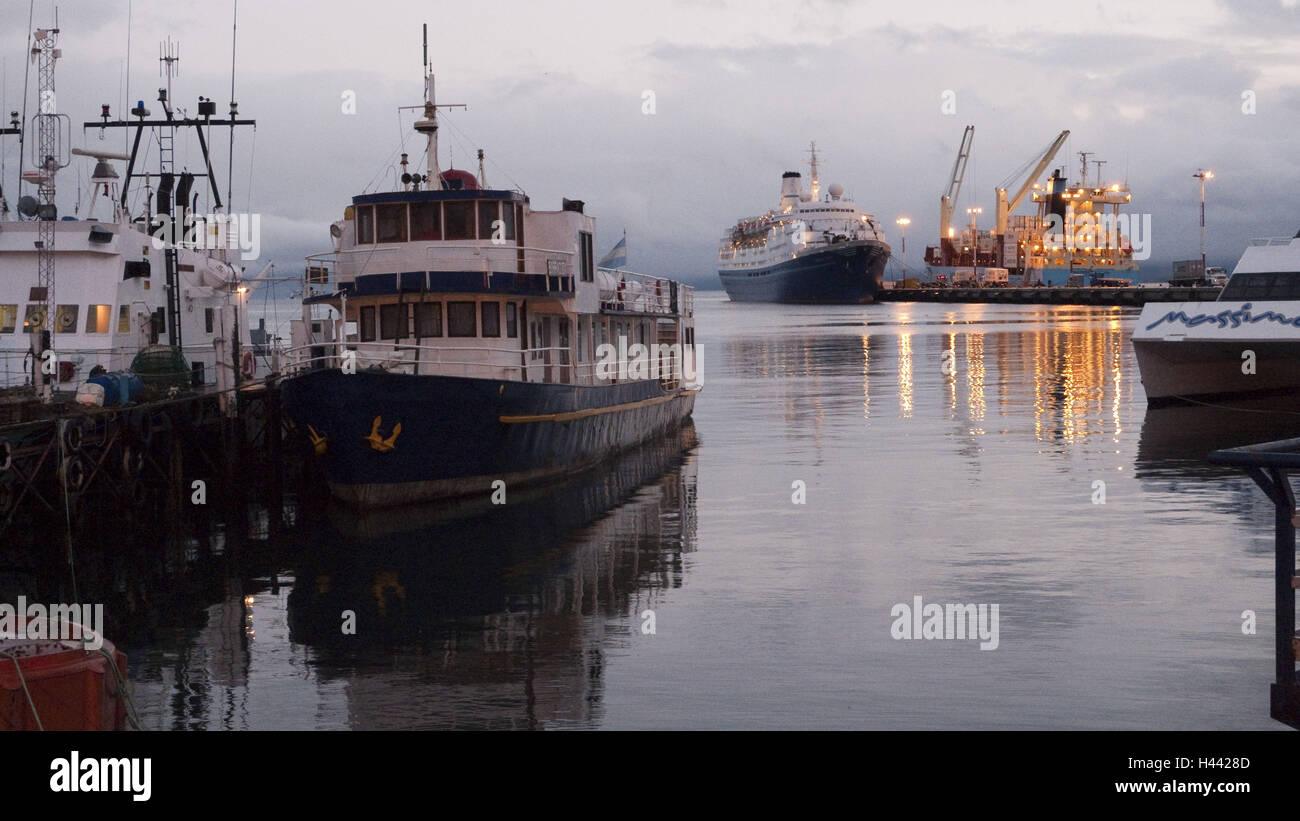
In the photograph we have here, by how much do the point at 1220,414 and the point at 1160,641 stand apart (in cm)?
2805

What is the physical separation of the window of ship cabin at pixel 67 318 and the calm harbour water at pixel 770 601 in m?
8.91

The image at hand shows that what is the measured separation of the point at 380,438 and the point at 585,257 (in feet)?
27.0

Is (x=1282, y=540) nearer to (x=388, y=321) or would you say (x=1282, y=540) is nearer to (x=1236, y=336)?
(x=388, y=321)

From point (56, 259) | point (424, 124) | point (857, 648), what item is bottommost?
Answer: point (857, 648)

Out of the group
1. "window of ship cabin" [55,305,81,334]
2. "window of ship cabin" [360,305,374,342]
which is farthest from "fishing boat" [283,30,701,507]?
"window of ship cabin" [55,305,81,334]

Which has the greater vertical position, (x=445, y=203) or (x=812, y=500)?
(x=445, y=203)

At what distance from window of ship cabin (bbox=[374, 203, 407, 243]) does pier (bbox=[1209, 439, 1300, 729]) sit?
20784 millimetres

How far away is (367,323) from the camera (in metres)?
29.0
